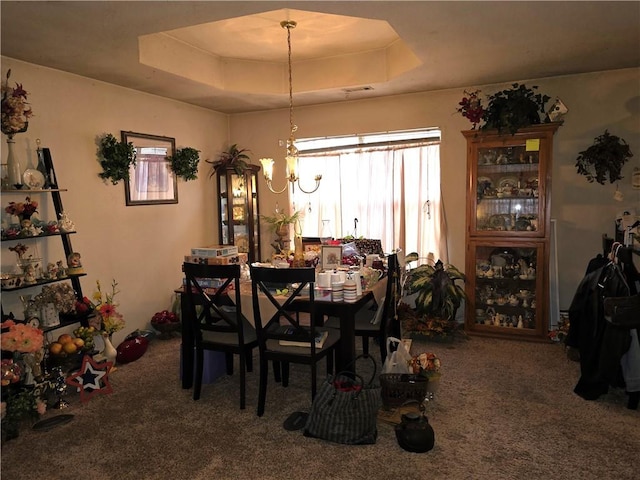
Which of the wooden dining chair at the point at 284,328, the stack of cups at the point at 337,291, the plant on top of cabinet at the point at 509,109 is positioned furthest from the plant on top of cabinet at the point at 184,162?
the plant on top of cabinet at the point at 509,109

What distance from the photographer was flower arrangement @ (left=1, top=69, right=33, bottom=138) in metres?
2.96

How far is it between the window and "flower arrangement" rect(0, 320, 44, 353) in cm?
304

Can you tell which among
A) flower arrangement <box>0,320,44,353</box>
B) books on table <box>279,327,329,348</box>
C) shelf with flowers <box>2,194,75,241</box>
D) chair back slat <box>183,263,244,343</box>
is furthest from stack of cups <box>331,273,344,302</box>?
shelf with flowers <box>2,194,75,241</box>

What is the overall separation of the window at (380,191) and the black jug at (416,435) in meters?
2.58

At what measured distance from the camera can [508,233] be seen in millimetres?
4121

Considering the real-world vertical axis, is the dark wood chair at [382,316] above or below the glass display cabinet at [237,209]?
below

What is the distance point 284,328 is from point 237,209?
8.55 feet

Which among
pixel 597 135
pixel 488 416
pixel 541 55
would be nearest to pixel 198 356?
pixel 488 416

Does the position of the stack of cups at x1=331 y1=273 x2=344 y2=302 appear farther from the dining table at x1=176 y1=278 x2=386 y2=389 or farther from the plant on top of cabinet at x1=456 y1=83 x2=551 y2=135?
Result: the plant on top of cabinet at x1=456 y1=83 x2=551 y2=135

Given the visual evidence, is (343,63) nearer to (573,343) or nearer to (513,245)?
(513,245)

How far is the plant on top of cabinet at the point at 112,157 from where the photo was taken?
12.8 feet

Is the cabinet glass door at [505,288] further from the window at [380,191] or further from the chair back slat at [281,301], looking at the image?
the chair back slat at [281,301]

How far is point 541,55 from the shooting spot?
350 cm

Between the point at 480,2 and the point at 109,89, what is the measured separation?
124 inches
